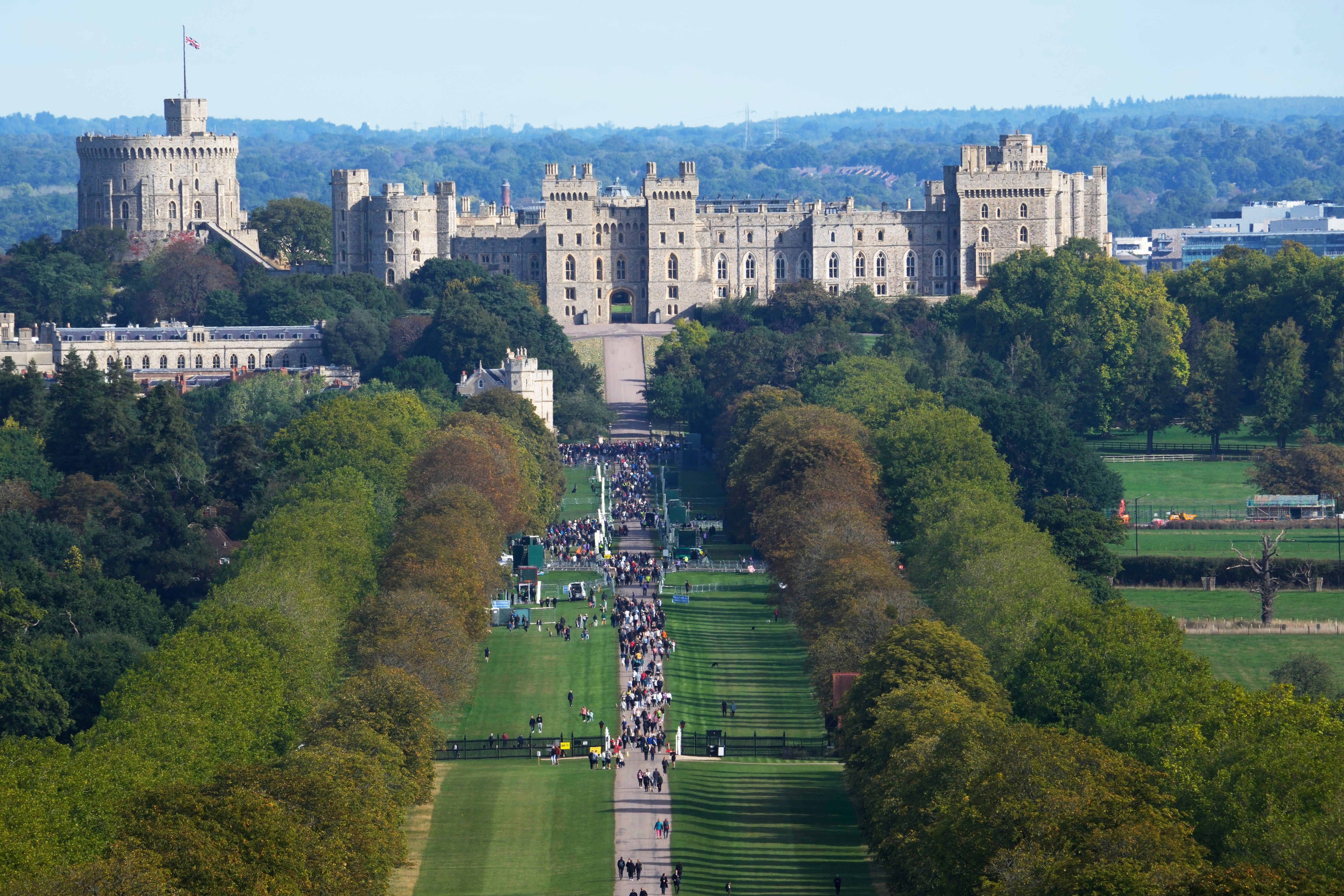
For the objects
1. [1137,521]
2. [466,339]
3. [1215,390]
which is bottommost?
[1137,521]

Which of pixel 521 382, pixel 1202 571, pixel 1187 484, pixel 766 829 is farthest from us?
pixel 521 382

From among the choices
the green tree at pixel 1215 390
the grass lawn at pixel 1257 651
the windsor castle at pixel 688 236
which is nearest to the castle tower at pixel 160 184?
the windsor castle at pixel 688 236

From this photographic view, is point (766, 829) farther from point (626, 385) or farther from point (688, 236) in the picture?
point (688, 236)

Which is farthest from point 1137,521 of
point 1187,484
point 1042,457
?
point 1187,484

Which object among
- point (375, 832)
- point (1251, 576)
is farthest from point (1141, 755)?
point (1251, 576)

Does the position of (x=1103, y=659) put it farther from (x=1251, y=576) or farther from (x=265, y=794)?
(x=1251, y=576)

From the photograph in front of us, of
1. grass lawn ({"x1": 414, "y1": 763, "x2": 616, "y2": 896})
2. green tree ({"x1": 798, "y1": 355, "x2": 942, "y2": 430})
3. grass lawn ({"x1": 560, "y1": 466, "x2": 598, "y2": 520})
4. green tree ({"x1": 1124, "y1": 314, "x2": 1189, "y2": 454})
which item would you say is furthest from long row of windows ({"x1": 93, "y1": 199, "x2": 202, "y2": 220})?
grass lawn ({"x1": 414, "y1": 763, "x2": 616, "y2": 896})

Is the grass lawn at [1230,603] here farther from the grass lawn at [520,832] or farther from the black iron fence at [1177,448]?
the black iron fence at [1177,448]
